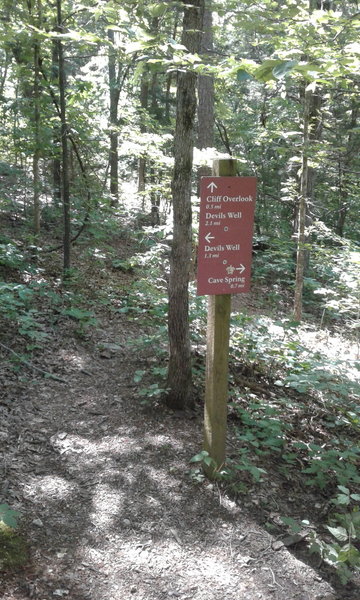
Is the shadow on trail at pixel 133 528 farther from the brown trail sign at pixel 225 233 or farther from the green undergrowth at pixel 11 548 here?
the brown trail sign at pixel 225 233

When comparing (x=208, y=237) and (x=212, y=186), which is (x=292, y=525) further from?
(x=212, y=186)

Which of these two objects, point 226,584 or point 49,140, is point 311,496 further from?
point 49,140

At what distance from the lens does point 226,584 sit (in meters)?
2.88

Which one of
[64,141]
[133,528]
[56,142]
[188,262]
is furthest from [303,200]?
[133,528]

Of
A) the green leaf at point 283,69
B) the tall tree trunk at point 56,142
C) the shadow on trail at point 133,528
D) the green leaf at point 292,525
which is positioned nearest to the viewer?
the green leaf at point 283,69

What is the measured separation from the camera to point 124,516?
3.32 m

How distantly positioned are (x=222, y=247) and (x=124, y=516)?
208cm

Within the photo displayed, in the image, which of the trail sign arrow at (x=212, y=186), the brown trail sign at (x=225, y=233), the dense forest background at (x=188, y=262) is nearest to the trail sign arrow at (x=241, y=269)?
the brown trail sign at (x=225, y=233)

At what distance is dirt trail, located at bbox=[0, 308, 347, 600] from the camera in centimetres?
280

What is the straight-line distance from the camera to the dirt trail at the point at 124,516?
280 centimetres

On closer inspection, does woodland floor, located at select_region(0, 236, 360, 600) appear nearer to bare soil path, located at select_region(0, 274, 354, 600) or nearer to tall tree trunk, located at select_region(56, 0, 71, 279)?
bare soil path, located at select_region(0, 274, 354, 600)

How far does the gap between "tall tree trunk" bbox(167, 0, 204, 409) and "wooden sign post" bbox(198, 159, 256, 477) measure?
96 centimetres

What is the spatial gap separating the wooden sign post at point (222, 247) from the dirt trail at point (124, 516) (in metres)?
1.00

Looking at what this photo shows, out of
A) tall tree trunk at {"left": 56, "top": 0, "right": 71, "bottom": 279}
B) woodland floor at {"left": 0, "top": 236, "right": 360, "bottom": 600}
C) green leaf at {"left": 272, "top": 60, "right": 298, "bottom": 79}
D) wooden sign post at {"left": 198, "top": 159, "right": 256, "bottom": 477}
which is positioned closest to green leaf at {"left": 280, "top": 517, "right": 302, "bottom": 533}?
woodland floor at {"left": 0, "top": 236, "right": 360, "bottom": 600}
